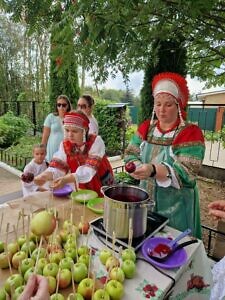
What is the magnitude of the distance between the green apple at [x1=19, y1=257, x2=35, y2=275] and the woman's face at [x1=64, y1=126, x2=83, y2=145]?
1.14m

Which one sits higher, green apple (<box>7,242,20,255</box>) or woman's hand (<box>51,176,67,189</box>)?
woman's hand (<box>51,176,67,189</box>)

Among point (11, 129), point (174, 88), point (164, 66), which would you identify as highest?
point (164, 66)

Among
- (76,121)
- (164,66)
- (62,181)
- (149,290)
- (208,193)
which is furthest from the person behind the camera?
(208,193)

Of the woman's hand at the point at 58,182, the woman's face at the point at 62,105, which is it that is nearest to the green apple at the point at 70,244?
the woman's hand at the point at 58,182

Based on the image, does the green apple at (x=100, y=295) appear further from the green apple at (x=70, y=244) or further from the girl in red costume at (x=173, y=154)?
the girl in red costume at (x=173, y=154)

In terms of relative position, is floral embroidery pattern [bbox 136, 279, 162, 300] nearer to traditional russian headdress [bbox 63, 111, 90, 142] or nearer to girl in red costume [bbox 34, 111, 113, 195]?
girl in red costume [bbox 34, 111, 113, 195]

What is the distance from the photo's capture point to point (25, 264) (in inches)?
40.8

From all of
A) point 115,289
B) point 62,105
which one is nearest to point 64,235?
point 115,289

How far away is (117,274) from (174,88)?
4.06 feet

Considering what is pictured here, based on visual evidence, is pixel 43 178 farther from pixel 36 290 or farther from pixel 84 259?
pixel 36 290

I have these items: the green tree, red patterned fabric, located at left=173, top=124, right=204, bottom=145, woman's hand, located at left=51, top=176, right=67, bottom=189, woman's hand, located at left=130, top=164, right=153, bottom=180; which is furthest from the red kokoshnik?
the green tree

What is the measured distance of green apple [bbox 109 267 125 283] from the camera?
39.3 inches

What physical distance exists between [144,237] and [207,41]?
2112mm

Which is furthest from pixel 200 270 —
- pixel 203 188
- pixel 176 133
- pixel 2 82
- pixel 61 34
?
pixel 2 82
